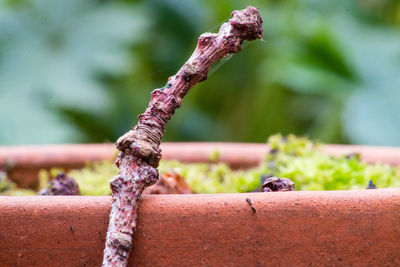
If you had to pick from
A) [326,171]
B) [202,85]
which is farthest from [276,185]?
[202,85]

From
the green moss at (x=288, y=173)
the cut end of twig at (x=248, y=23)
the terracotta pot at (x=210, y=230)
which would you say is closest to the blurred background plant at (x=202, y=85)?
the green moss at (x=288, y=173)

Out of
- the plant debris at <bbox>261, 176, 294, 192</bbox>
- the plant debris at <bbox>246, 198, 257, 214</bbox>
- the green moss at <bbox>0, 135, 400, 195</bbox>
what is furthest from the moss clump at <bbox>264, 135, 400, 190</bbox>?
the plant debris at <bbox>246, 198, 257, 214</bbox>

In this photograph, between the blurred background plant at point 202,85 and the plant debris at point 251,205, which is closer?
the plant debris at point 251,205

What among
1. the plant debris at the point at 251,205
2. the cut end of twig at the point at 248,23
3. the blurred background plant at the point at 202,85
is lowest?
the plant debris at the point at 251,205

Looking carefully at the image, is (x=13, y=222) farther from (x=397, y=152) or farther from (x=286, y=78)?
(x=286, y=78)

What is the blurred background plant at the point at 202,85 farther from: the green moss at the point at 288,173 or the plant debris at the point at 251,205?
the plant debris at the point at 251,205

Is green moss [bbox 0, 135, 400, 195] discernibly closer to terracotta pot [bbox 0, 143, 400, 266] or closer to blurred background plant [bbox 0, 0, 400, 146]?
terracotta pot [bbox 0, 143, 400, 266]
